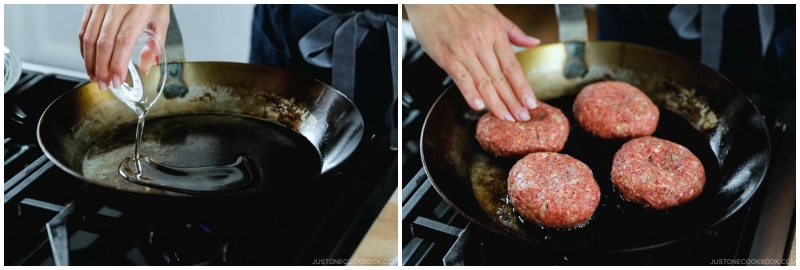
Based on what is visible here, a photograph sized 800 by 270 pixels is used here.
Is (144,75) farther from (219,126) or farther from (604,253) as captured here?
(604,253)

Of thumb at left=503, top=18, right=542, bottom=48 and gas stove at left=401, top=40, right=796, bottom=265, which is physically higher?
thumb at left=503, top=18, right=542, bottom=48

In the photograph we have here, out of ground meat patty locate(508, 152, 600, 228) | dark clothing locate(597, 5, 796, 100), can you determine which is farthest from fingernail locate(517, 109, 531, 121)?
dark clothing locate(597, 5, 796, 100)

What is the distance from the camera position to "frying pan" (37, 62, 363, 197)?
963 mm

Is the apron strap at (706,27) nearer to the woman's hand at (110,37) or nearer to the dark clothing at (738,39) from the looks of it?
the dark clothing at (738,39)

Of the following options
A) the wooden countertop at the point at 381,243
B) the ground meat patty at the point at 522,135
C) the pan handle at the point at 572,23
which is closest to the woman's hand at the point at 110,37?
the wooden countertop at the point at 381,243

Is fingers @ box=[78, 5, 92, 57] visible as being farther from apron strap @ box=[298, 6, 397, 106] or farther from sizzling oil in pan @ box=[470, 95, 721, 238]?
sizzling oil in pan @ box=[470, 95, 721, 238]

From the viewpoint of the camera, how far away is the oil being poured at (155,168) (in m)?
0.93

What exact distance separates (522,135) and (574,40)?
0.87 ft

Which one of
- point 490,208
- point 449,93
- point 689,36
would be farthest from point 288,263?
point 689,36

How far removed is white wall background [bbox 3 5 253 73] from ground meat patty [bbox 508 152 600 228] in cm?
51

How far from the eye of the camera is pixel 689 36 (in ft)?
4.18

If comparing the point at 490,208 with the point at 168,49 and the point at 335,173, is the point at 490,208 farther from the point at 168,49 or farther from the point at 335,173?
the point at 168,49

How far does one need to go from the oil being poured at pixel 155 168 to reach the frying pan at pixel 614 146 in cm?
25

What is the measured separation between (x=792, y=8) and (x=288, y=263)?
84 cm
